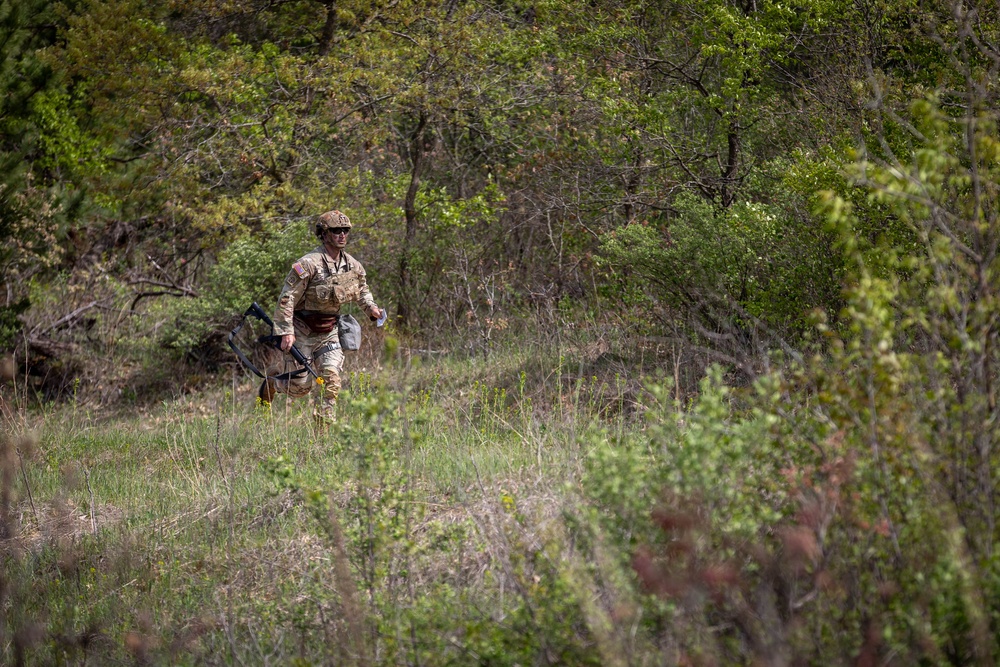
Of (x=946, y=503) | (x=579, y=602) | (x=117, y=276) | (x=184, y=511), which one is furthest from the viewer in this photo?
(x=117, y=276)

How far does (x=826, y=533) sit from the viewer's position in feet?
12.4

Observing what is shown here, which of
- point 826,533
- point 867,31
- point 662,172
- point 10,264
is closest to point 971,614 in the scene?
point 826,533

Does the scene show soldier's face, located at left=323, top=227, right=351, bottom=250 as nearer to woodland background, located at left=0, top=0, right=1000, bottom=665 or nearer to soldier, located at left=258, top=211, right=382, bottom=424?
soldier, located at left=258, top=211, right=382, bottom=424

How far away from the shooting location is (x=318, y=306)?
8836mm

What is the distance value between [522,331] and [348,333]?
3020 millimetres

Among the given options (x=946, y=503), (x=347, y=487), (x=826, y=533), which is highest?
(x=946, y=503)

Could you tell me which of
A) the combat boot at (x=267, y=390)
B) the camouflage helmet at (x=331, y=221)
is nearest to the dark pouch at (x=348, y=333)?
the combat boot at (x=267, y=390)

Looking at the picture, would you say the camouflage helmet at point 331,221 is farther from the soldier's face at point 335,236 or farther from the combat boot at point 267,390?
the combat boot at point 267,390

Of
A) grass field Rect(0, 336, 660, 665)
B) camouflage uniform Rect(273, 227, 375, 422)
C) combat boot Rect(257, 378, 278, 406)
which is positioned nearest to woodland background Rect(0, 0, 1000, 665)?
grass field Rect(0, 336, 660, 665)

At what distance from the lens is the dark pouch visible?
9.09m

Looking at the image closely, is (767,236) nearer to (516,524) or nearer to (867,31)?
(867,31)

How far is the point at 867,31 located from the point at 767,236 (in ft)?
6.71

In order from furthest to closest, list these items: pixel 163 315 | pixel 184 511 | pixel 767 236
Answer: pixel 163 315
pixel 767 236
pixel 184 511

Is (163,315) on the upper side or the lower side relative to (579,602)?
lower
